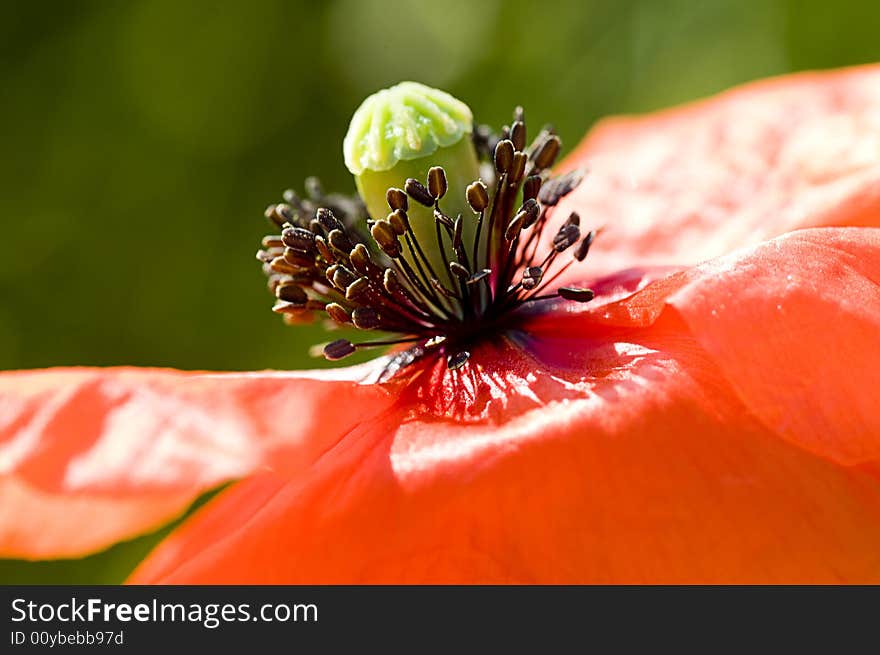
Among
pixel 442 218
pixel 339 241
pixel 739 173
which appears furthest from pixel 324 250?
pixel 739 173

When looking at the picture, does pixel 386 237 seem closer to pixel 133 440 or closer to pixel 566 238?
pixel 566 238

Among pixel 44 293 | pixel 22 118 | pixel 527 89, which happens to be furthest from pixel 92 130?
pixel 527 89

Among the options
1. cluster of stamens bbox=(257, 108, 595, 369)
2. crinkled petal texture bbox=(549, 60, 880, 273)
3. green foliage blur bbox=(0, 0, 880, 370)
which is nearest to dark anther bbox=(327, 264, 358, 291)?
cluster of stamens bbox=(257, 108, 595, 369)

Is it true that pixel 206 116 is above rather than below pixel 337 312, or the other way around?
below

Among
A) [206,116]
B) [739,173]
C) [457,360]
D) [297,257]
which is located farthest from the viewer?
[206,116]

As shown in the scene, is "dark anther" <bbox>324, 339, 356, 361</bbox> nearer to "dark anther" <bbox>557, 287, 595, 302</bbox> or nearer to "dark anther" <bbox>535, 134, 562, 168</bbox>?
"dark anther" <bbox>557, 287, 595, 302</bbox>

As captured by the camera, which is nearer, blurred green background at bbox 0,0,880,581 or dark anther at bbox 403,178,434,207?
dark anther at bbox 403,178,434,207
